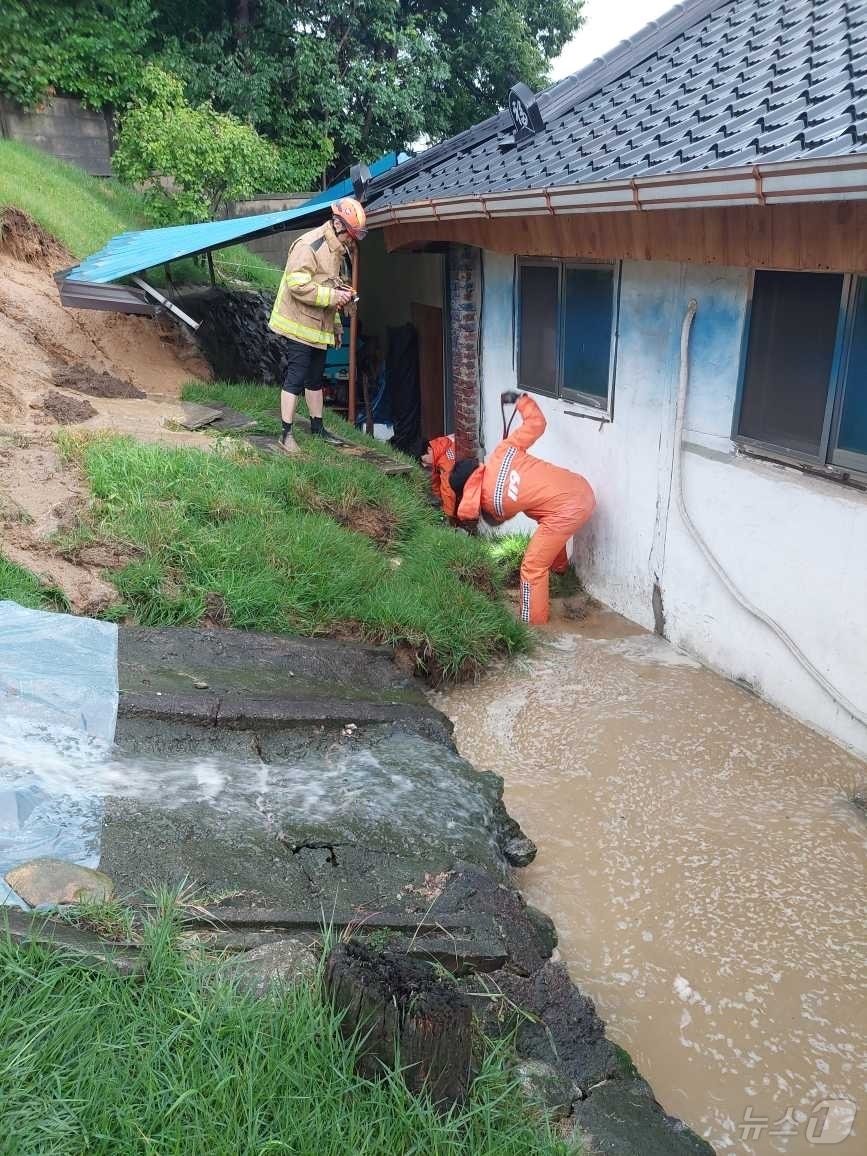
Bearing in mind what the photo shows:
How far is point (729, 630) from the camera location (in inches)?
213

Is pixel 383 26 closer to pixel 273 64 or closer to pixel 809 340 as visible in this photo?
pixel 273 64

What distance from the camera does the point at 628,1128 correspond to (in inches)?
90.0

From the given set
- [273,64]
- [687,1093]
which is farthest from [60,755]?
[273,64]

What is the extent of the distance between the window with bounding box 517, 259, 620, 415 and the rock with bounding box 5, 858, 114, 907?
4.88 m

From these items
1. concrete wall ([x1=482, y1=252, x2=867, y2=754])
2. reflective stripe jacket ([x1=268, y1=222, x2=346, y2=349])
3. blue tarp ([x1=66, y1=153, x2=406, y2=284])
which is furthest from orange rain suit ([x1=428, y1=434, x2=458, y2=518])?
blue tarp ([x1=66, y1=153, x2=406, y2=284])

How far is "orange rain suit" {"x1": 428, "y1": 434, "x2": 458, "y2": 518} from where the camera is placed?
8273 mm

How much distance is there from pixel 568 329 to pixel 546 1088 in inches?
221

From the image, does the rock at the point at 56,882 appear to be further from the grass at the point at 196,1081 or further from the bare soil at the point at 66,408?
the bare soil at the point at 66,408

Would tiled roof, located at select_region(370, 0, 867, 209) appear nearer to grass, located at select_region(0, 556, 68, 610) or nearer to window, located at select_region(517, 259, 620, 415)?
window, located at select_region(517, 259, 620, 415)

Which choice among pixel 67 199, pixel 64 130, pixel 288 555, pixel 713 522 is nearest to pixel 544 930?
pixel 288 555

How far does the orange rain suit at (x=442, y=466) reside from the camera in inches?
326

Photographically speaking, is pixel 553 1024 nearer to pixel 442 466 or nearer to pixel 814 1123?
pixel 814 1123

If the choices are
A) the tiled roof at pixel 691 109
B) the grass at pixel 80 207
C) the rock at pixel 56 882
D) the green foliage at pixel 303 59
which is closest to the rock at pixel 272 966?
the rock at pixel 56 882

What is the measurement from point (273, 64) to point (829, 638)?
1540cm
